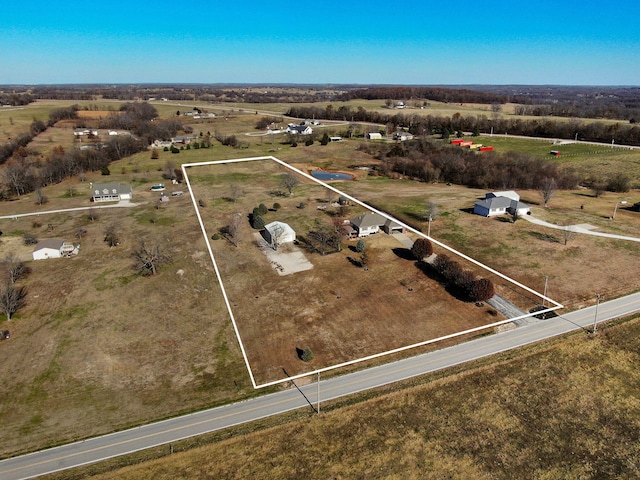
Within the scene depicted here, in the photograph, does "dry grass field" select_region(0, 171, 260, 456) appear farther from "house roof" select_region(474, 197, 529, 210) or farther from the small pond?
the small pond

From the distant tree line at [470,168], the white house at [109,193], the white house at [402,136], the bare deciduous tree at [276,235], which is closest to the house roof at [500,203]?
the distant tree line at [470,168]

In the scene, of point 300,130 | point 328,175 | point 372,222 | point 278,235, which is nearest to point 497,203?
point 372,222

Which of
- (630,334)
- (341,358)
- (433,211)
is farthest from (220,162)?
(630,334)

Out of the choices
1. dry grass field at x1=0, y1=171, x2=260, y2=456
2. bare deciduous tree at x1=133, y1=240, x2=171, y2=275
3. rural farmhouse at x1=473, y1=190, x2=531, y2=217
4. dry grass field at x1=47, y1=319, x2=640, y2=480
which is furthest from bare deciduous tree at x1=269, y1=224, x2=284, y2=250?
rural farmhouse at x1=473, y1=190, x2=531, y2=217

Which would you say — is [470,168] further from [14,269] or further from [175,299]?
[14,269]

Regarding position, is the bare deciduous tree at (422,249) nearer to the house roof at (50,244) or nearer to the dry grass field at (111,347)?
the dry grass field at (111,347)
